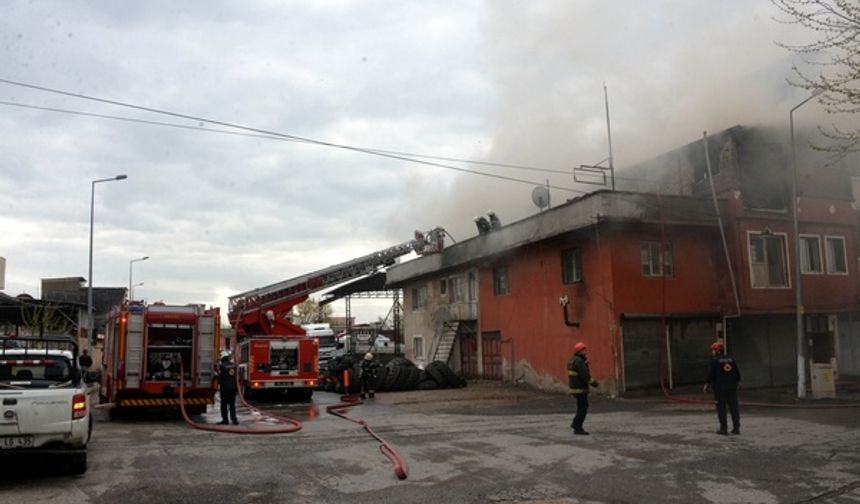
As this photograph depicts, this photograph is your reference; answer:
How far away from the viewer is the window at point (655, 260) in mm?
19558

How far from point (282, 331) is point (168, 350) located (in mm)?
6170

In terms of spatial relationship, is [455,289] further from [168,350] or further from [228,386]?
[228,386]

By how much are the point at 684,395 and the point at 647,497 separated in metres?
12.6

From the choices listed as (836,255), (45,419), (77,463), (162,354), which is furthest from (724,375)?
(836,255)

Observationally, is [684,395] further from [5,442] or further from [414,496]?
[5,442]

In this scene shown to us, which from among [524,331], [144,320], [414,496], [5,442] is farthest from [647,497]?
[524,331]

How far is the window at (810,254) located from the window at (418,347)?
15.5m

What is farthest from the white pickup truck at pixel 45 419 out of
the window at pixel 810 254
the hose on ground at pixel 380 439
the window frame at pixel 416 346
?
the window frame at pixel 416 346

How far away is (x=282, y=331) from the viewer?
2186 cm

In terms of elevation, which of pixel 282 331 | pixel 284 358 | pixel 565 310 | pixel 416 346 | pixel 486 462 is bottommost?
pixel 486 462

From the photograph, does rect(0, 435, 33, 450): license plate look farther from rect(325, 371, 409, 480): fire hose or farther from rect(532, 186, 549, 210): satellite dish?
rect(532, 186, 549, 210): satellite dish

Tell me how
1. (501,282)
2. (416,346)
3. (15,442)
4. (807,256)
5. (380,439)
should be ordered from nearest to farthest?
(15,442) → (380,439) → (807,256) → (501,282) → (416,346)

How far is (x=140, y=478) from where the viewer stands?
8.11 m

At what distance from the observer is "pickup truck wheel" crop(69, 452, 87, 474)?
8.17m
